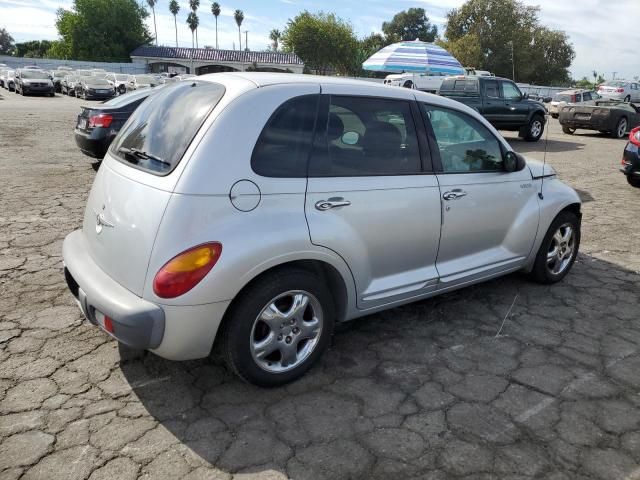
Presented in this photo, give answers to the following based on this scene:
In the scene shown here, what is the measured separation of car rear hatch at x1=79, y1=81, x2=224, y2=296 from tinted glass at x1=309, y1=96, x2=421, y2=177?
2.27 ft

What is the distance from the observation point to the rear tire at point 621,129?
55.9 feet

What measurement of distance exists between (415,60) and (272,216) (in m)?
15.4

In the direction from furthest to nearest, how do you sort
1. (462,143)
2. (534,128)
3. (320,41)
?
(320,41)
(534,128)
(462,143)

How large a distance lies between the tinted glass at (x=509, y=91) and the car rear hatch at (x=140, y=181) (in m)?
13.8

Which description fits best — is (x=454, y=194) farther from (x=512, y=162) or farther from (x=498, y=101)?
(x=498, y=101)

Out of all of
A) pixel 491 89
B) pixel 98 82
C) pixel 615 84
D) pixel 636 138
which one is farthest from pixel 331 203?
pixel 615 84

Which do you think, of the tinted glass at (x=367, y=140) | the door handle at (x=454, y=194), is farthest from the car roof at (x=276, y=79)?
the door handle at (x=454, y=194)

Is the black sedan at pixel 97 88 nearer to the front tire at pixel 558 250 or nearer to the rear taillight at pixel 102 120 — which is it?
the rear taillight at pixel 102 120

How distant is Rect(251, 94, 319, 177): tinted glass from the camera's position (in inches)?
111

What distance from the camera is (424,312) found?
4129 millimetres

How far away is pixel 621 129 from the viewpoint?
17328 mm

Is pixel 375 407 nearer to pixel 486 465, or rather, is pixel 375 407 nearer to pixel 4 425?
pixel 486 465

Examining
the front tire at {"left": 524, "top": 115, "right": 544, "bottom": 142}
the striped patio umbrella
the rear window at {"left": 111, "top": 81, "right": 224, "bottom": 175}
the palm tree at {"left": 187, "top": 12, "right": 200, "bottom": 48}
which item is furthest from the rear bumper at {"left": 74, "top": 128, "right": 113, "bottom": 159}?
the palm tree at {"left": 187, "top": 12, "right": 200, "bottom": 48}

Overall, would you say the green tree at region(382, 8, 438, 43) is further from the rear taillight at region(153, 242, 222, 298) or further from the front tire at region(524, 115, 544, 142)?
the rear taillight at region(153, 242, 222, 298)
